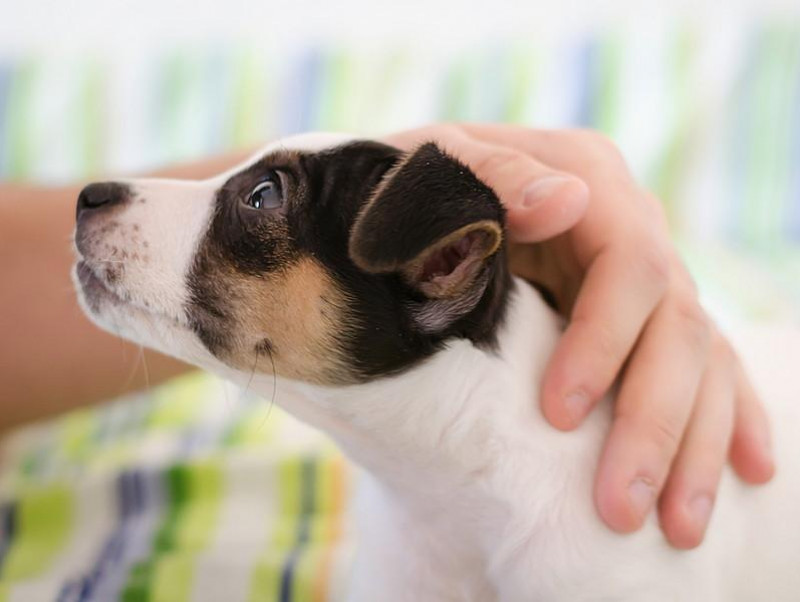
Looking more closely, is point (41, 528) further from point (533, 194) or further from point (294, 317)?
point (533, 194)

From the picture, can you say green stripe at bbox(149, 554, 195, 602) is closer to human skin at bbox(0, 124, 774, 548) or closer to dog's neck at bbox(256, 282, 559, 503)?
dog's neck at bbox(256, 282, 559, 503)

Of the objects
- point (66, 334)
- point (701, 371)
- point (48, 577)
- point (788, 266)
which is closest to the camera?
point (701, 371)

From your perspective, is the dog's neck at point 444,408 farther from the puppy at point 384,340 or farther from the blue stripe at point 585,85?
the blue stripe at point 585,85

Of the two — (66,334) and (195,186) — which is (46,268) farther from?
(195,186)

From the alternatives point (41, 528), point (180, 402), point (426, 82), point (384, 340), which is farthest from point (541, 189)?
point (426, 82)

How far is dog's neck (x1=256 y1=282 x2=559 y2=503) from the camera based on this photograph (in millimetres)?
1372

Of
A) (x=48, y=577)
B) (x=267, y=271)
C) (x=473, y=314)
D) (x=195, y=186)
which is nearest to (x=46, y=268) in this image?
(x=48, y=577)

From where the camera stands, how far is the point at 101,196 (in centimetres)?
140

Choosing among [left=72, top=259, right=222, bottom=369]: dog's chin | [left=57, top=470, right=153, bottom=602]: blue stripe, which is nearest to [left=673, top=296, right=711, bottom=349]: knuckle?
[left=72, top=259, right=222, bottom=369]: dog's chin

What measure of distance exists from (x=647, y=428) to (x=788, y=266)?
6.28 feet

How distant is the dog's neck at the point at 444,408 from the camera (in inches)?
54.0

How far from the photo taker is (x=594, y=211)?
159 cm

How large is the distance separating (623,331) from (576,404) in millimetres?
153

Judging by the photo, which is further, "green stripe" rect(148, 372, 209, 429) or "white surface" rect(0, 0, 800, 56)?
"white surface" rect(0, 0, 800, 56)
